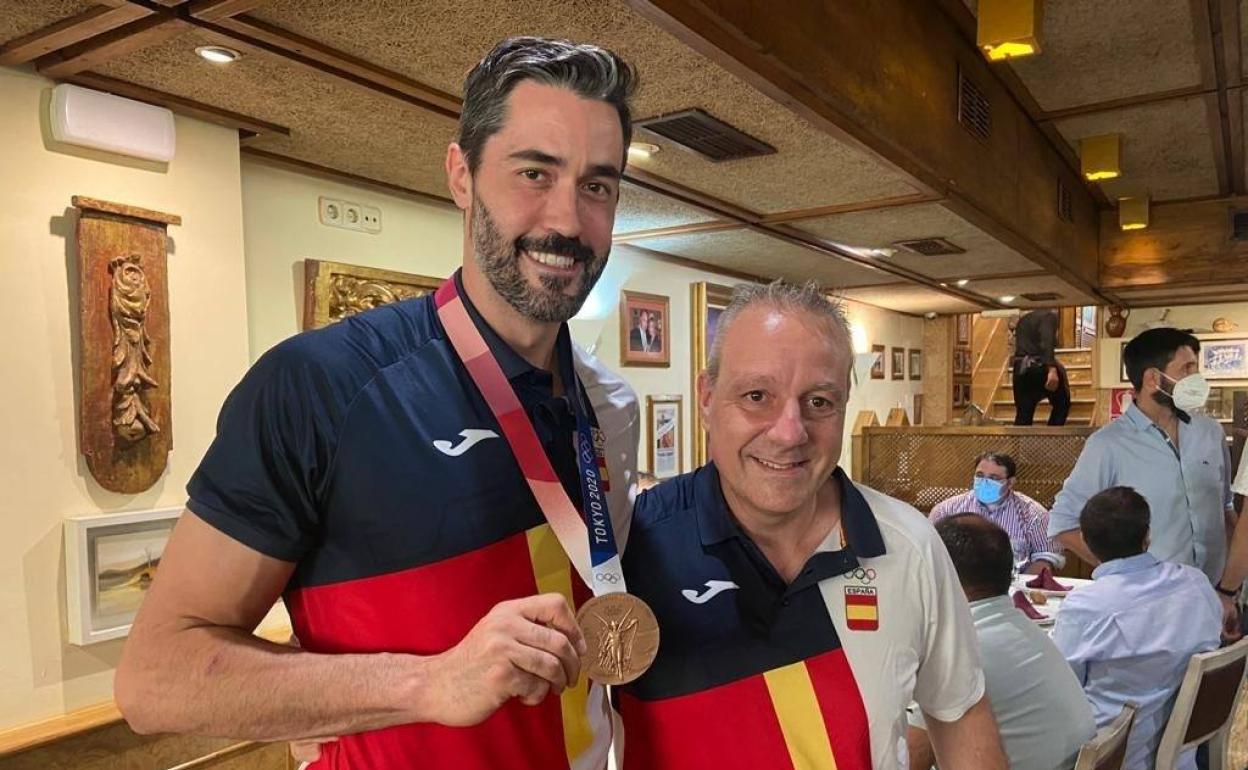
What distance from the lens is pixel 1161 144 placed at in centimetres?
434

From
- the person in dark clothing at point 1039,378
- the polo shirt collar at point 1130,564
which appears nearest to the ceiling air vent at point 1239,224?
the person in dark clothing at point 1039,378

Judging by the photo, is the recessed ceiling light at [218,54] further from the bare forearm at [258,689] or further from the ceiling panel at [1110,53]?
the ceiling panel at [1110,53]

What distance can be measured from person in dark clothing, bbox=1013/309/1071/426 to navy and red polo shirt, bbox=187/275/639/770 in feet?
23.7

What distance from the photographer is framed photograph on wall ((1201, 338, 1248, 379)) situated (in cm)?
857

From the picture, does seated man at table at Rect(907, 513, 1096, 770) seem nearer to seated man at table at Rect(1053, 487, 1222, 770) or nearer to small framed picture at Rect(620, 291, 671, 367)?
seated man at table at Rect(1053, 487, 1222, 770)

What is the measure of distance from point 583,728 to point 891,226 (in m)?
3.22

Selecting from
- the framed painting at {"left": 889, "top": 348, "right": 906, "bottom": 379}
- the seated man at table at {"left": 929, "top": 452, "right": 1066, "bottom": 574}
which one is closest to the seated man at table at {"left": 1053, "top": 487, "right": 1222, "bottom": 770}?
the seated man at table at {"left": 929, "top": 452, "right": 1066, "bottom": 574}

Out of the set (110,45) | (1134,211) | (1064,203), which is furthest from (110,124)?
(1134,211)

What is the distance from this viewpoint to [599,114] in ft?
3.78

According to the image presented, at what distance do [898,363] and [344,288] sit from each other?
21.2ft

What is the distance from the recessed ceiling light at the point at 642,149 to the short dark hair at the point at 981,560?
1.45 meters

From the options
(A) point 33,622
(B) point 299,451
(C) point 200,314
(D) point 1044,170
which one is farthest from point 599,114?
(D) point 1044,170

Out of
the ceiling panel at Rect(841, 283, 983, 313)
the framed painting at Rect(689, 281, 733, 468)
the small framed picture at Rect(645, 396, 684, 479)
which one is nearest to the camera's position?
the small framed picture at Rect(645, 396, 684, 479)

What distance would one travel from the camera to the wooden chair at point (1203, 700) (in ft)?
7.86
